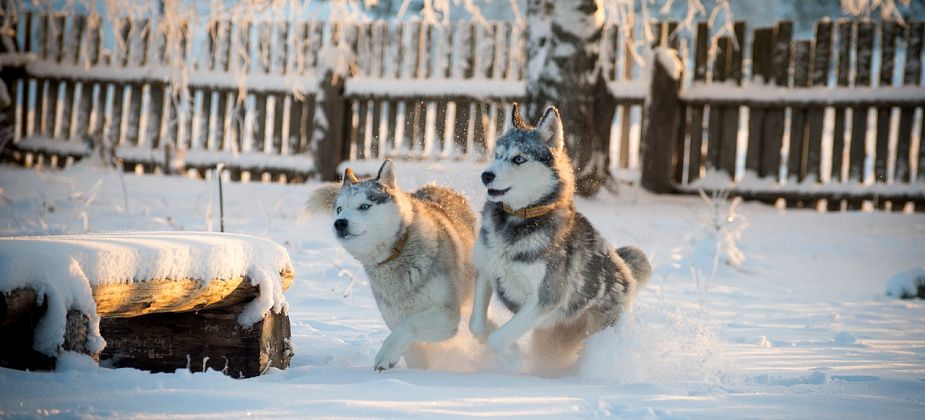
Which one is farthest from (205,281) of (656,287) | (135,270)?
(656,287)

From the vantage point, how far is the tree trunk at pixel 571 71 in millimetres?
8727

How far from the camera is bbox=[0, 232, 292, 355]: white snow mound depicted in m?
2.91

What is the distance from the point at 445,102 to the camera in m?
10.4

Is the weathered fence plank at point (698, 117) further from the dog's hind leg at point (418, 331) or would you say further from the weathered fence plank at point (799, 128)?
the dog's hind leg at point (418, 331)

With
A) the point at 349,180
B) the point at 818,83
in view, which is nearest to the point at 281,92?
the point at 818,83

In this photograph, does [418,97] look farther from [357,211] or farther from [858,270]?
[357,211]

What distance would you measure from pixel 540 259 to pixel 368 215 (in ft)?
2.86

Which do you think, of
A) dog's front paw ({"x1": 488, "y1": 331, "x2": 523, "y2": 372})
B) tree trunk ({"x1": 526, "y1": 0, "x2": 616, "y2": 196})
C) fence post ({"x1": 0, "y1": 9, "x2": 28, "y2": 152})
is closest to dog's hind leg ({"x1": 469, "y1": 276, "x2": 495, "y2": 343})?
dog's front paw ({"x1": 488, "y1": 331, "x2": 523, "y2": 372})

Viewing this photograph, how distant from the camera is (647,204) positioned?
8.91 m

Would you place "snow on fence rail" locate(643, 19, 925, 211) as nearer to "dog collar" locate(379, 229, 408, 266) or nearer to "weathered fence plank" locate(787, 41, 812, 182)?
"weathered fence plank" locate(787, 41, 812, 182)

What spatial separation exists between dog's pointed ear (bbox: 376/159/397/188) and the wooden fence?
4144 millimetres

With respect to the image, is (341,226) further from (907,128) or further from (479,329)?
(907,128)

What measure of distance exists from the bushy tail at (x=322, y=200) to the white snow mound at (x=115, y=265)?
2.73ft

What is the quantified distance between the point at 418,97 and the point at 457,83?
0.52 m
